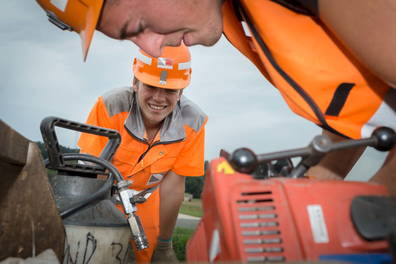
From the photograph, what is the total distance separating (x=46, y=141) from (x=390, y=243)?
136cm

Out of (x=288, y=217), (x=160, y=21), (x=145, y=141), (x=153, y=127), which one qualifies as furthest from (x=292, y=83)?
(x=153, y=127)

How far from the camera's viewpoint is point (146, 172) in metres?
3.47

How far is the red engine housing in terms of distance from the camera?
33.4 inches

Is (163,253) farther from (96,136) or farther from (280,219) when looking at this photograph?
(280,219)

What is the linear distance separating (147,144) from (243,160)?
256 centimetres

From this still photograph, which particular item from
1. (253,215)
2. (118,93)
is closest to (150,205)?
(118,93)

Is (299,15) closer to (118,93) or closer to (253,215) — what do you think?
(253,215)

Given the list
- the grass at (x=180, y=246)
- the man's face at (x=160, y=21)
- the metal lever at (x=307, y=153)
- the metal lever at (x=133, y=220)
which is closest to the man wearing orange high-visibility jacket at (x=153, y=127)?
the grass at (x=180, y=246)

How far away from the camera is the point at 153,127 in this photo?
3.53 metres

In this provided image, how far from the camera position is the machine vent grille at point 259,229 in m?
0.86

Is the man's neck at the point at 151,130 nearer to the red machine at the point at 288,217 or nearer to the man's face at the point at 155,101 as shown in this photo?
the man's face at the point at 155,101

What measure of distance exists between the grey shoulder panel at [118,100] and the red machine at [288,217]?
2.32 m

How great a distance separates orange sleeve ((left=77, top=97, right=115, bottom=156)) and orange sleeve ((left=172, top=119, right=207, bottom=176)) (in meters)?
0.85

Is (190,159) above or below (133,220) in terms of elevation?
below
